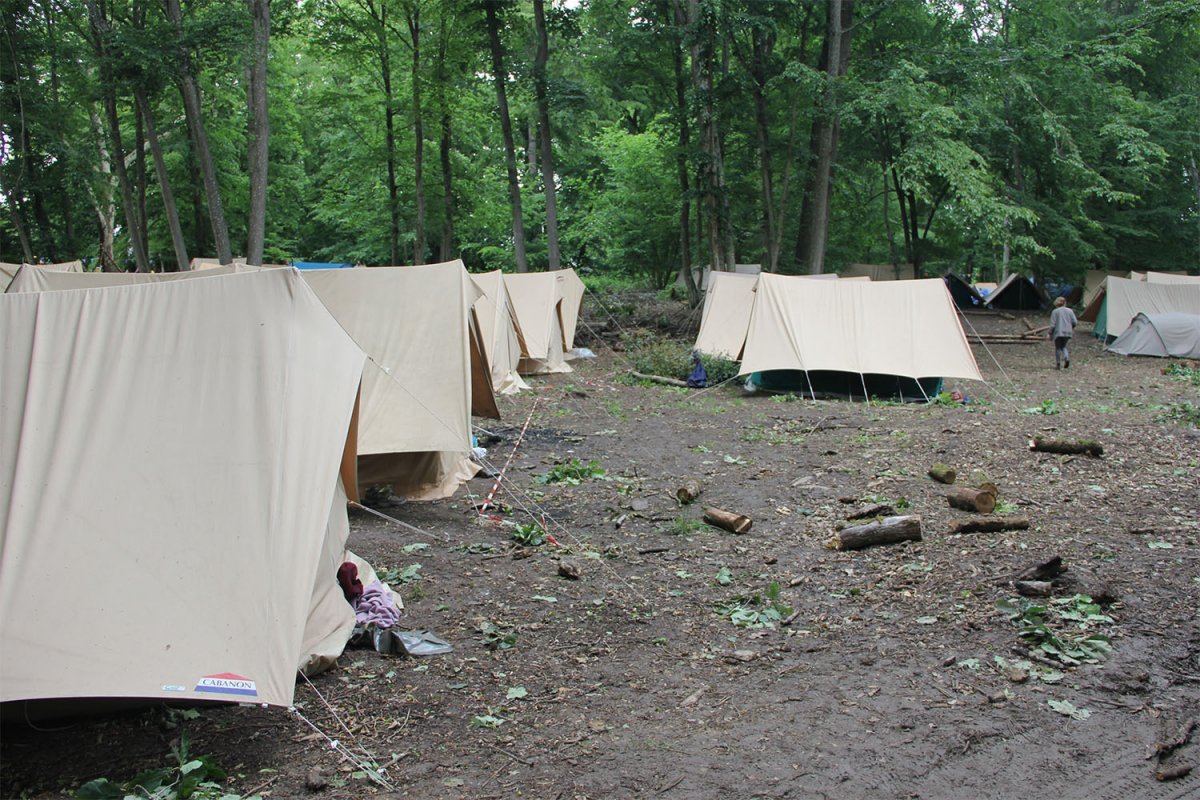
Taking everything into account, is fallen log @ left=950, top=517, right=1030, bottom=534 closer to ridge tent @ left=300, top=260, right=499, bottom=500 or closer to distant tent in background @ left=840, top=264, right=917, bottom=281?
ridge tent @ left=300, top=260, right=499, bottom=500

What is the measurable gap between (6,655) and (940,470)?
23.3ft

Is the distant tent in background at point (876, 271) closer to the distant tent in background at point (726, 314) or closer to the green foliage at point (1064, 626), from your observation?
the distant tent in background at point (726, 314)

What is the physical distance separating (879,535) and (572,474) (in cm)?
329

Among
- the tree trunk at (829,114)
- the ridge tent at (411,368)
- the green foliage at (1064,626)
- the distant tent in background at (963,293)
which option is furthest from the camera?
the distant tent in background at (963,293)

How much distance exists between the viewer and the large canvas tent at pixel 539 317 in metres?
17.4

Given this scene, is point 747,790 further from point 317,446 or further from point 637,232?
point 637,232

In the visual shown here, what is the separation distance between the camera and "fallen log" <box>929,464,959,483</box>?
26.8 feet

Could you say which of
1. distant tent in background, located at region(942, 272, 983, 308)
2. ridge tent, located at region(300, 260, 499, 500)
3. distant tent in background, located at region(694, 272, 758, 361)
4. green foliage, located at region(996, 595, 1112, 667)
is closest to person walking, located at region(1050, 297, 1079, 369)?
distant tent in background, located at region(694, 272, 758, 361)

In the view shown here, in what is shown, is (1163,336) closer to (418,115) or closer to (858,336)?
(858,336)

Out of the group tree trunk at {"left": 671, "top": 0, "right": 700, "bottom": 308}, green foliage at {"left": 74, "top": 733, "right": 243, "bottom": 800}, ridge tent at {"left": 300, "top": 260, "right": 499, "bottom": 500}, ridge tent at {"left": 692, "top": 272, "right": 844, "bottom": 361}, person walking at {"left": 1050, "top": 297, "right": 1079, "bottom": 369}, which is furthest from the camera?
tree trunk at {"left": 671, "top": 0, "right": 700, "bottom": 308}

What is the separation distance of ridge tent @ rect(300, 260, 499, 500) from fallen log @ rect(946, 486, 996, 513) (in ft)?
13.0

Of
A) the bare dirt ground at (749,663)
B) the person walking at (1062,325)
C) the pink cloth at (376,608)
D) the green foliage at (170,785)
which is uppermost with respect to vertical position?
the person walking at (1062,325)

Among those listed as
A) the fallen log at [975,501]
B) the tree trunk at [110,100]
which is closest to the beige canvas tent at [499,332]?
the tree trunk at [110,100]

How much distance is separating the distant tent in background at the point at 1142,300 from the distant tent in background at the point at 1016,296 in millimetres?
6018
